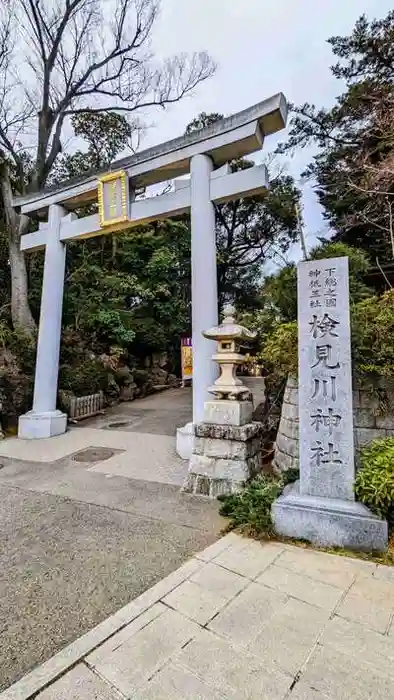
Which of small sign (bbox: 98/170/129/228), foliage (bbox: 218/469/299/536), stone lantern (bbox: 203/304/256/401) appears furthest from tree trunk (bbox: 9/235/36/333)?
foliage (bbox: 218/469/299/536)

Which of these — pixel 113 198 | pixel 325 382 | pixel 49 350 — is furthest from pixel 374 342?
pixel 49 350

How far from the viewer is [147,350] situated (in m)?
13.0

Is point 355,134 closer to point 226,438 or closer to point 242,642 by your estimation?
point 226,438


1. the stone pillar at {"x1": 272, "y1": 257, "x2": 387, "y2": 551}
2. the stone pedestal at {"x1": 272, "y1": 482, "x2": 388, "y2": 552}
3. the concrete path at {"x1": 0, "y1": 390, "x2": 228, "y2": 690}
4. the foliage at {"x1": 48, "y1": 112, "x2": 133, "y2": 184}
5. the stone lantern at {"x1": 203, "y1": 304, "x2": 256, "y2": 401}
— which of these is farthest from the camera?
the foliage at {"x1": 48, "y1": 112, "x2": 133, "y2": 184}

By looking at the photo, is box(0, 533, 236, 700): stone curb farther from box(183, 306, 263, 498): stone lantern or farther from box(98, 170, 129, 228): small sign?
box(98, 170, 129, 228): small sign

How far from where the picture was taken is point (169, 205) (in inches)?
221

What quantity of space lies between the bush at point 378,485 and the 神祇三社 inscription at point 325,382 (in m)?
0.09

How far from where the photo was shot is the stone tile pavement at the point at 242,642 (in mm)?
Result: 1510

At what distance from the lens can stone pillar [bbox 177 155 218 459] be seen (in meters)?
4.96

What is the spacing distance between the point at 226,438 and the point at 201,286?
2.25m

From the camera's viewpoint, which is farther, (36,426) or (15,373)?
(15,373)

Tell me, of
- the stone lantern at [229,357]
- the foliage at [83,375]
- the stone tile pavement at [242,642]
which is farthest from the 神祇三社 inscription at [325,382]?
the foliage at [83,375]

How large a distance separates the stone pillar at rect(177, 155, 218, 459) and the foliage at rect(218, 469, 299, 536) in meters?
1.53

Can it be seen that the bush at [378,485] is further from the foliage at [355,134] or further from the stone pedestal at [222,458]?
the foliage at [355,134]
